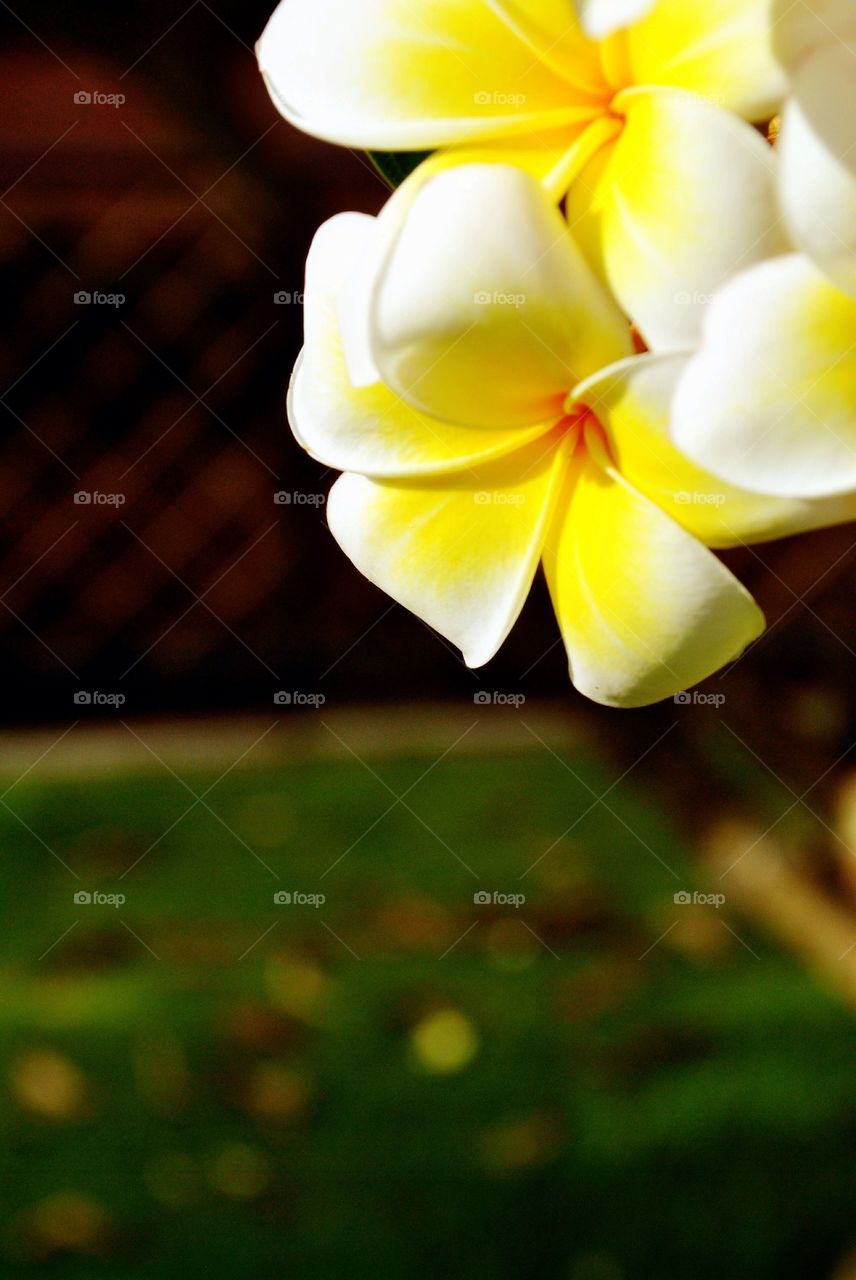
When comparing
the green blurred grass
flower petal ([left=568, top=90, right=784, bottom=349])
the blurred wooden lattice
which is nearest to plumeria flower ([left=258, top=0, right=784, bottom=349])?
flower petal ([left=568, top=90, right=784, bottom=349])

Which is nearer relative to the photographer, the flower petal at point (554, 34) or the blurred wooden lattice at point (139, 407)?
the flower petal at point (554, 34)

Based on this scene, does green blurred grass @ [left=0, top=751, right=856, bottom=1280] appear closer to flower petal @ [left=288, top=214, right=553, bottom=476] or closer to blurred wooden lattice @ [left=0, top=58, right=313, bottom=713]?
blurred wooden lattice @ [left=0, top=58, right=313, bottom=713]

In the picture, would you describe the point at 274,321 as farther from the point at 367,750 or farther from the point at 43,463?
the point at 367,750

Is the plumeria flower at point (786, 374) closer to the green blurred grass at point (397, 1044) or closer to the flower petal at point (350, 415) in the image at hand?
the flower petal at point (350, 415)

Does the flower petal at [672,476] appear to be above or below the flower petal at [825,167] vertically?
below

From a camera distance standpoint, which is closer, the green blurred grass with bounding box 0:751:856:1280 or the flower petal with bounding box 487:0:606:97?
the flower petal with bounding box 487:0:606:97

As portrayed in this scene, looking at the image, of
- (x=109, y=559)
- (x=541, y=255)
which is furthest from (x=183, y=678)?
(x=541, y=255)

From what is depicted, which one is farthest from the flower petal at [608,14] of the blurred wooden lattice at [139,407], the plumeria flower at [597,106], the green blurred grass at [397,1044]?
the blurred wooden lattice at [139,407]

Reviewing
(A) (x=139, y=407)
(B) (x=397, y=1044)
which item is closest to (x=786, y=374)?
(B) (x=397, y=1044)

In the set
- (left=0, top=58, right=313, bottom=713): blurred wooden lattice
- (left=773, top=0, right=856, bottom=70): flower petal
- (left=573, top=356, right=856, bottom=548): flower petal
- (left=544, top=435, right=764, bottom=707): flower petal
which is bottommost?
(left=0, top=58, right=313, bottom=713): blurred wooden lattice
